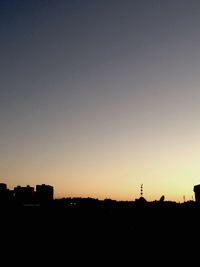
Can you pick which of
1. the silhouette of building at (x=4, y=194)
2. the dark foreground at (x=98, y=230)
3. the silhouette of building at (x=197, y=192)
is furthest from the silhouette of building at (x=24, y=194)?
the silhouette of building at (x=197, y=192)

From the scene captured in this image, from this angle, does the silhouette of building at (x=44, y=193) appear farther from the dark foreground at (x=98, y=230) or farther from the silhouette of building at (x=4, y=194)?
the silhouette of building at (x=4, y=194)

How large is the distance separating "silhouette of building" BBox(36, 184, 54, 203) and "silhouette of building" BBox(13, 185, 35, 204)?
1.50 feet

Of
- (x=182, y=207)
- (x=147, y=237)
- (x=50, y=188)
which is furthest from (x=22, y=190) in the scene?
(x=182, y=207)

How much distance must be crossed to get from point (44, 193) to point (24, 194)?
55.2 inches

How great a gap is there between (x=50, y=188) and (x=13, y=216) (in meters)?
3.97

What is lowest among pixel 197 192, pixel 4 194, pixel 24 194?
pixel 4 194

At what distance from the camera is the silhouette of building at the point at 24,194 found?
2393cm

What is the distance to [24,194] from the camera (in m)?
24.6

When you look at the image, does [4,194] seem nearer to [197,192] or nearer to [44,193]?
[44,193]

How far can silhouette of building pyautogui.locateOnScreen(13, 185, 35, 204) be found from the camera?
2393 cm

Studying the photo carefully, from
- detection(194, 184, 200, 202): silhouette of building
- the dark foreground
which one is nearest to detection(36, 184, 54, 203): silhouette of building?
the dark foreground

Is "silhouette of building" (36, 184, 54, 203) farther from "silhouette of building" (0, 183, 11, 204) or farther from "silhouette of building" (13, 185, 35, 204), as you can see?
"silhouette of building" (0, 183, 11, 204)

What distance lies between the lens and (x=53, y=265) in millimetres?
19391

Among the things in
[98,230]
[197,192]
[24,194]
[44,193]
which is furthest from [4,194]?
[197,192]
